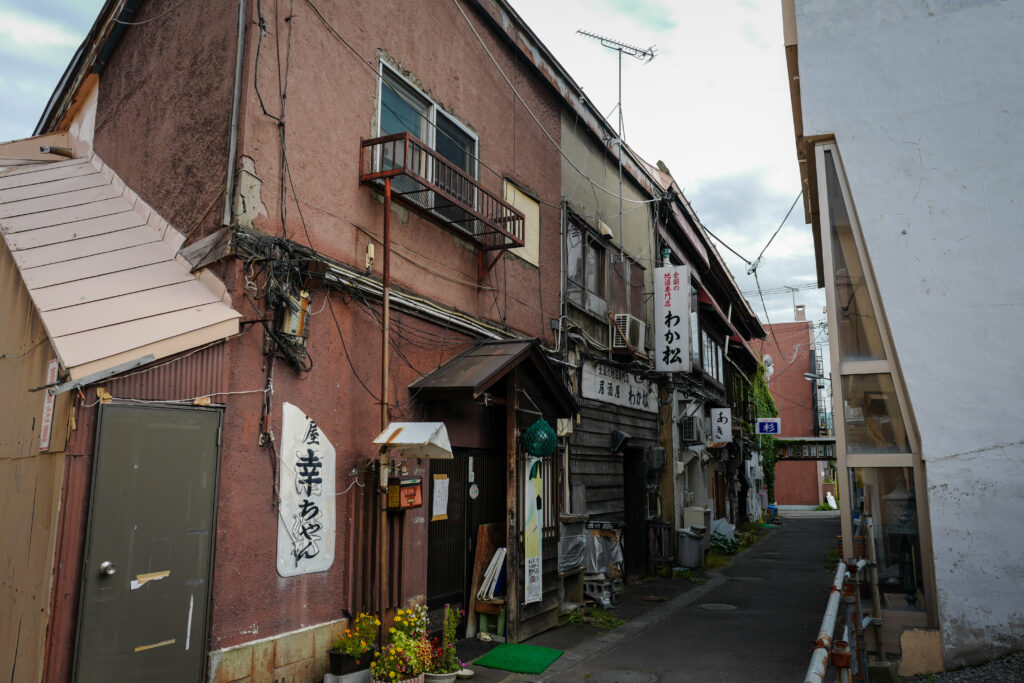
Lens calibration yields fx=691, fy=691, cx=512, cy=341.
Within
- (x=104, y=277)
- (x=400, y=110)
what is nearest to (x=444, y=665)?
(x=104, y=277)

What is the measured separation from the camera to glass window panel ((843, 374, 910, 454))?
25.5ft

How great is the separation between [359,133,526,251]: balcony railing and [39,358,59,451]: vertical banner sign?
11.7ft

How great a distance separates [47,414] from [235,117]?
3.12 metres

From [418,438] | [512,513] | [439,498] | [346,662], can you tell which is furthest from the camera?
[512,513]

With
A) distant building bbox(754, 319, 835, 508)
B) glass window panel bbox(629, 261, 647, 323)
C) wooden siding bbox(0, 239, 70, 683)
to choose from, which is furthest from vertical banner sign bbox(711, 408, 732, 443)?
distant building bbox(754, 319, 835, 508)

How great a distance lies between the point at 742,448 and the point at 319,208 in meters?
25.1

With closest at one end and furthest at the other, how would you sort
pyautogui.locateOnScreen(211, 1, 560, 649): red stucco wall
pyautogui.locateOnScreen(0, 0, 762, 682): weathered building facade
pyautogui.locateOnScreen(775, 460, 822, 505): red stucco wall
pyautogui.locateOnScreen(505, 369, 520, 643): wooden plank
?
1. pyautogui.locateOnScreen(0, 0, 762, 682): weathered building facade
2. pyautogui.locateOnScreen(211, 1, 560, 649): red stucco wall
3. pyautogui.locateOnScreen(505, 369, 520, 643): wooden plank
4. pyautogui.locateOnScreen(775, 460, 822, 505): red stucco wall

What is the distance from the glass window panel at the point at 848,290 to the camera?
8.05 metres

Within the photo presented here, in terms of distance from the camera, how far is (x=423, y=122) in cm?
904

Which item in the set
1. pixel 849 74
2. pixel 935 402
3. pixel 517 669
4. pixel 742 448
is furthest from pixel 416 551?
pixel 742 448

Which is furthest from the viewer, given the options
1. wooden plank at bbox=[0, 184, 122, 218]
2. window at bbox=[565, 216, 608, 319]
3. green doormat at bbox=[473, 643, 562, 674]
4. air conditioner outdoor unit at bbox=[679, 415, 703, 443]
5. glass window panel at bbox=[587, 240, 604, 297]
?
air conditioner outdoor unit at bbox=[679, 415, 703, 443]

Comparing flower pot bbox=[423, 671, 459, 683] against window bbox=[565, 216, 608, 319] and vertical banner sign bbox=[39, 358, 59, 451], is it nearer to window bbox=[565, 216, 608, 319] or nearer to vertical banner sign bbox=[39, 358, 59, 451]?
vertical banner sign bbox=[39, 358, 59, 451]

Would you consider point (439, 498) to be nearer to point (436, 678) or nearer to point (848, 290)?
point (436, 678)

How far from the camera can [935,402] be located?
739cm
